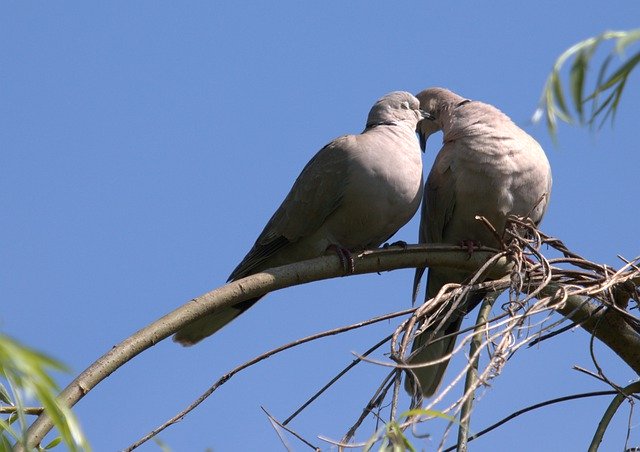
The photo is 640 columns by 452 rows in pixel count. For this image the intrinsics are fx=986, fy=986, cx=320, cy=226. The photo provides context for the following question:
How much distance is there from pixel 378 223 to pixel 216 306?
69.3 inches

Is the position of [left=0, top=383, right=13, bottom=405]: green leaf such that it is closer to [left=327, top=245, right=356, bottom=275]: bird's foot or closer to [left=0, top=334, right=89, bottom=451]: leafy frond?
[left=0, top=334, right=89, bottom=451]: leafy frond

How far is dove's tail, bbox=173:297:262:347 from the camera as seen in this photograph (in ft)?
14.7

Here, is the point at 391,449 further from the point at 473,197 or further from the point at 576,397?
the point at 473,197

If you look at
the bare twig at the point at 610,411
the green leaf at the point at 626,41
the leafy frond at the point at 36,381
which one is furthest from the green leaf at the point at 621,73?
the bare twig at the point at 610,411

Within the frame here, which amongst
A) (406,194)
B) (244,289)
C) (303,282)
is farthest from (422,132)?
(244,289)

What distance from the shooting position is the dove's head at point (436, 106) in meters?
5.43

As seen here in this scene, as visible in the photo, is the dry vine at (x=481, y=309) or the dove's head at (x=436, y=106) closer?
the dry vine at (x=481, y=309)

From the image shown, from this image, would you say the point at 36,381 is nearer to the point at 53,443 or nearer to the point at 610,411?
the point at 53,443

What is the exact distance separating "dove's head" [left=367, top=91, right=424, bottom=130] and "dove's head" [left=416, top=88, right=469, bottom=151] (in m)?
0.11

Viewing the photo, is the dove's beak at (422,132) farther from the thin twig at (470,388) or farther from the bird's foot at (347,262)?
the thin twig at (470,388)

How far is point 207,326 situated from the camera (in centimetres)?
452

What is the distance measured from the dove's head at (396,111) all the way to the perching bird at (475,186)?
235 millimetres

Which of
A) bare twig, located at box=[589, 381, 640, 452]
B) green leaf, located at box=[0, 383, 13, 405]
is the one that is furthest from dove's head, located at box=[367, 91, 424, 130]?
green leaf, located at box=[0, 383, 13, 405]

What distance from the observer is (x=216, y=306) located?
3.14 metres
